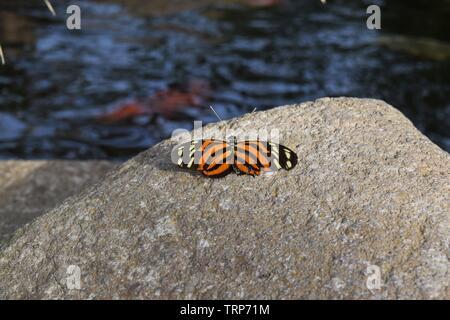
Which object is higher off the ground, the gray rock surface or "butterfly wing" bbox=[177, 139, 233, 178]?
"butterfly wing" bbox=[177, 139, 233, 178]

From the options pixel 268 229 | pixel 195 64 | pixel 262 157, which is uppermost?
pixel 262 157

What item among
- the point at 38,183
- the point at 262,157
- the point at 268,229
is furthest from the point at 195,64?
the point at 268,229

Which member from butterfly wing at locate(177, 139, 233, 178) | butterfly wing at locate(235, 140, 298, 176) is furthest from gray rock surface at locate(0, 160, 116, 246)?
butterfly wing at locate(235, 140, 298, 176)

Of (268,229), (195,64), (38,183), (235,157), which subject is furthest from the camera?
(195,64)

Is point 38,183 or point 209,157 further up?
point 209,157

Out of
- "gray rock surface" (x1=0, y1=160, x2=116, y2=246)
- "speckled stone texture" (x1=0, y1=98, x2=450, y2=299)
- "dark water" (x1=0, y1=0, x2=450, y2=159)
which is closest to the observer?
"speckled stone texture" (x1=0, y1=98, x2=450, y2=299)

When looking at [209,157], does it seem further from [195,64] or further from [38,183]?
[195,64]

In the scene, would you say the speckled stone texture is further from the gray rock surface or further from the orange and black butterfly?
the gray rock surface
